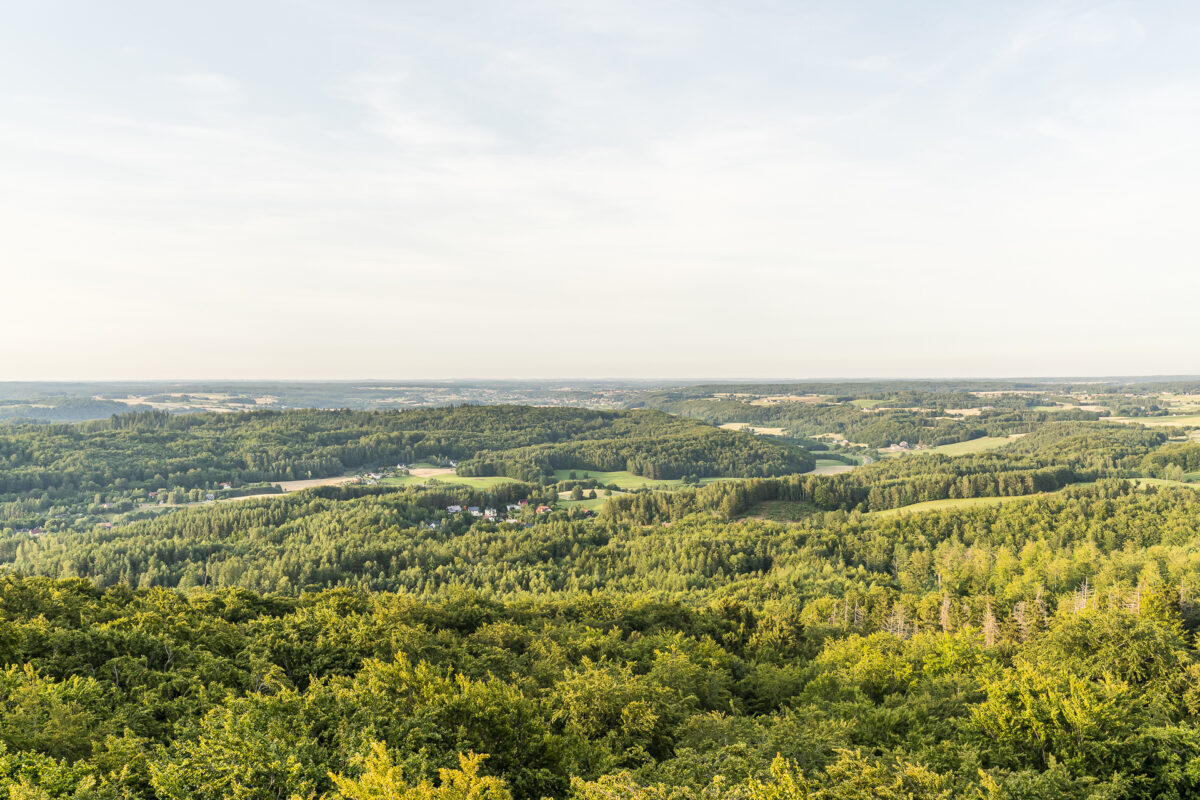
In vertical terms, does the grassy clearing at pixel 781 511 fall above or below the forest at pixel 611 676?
below

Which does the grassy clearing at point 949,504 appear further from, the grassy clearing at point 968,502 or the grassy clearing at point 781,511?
the grassy clearing at point 781,511

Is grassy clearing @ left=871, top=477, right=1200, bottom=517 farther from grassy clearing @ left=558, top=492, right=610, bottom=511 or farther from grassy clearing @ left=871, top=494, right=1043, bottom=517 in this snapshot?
grassy clearing @ left=558, top=492, right=610, bottom=511

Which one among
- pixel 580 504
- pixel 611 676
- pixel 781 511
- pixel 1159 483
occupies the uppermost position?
pixel 611 676

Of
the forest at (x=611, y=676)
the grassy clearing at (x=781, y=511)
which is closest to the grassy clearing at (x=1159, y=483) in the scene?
the forest at (x=611, y=676)

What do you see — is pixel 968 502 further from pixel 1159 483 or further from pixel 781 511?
pixel 1159 483

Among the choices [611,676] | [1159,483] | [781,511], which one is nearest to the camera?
[611,676]

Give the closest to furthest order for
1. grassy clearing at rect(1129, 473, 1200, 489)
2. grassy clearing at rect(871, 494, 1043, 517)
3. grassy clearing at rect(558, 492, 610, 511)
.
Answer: grassy clearing at rect(871, 494, 1043, 517) < grassy clearing at rect(1129, 473, 1200, 489) < grassy clearing at rect(558, 492, 610, 511)

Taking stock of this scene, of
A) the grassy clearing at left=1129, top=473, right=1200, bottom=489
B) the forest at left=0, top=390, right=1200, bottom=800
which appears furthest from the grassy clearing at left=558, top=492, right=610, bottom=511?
the grassy clearing at left=1129, top=473, right=1200, bottom=489

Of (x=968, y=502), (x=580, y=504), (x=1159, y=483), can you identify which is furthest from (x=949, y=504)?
(x=580, y=504)

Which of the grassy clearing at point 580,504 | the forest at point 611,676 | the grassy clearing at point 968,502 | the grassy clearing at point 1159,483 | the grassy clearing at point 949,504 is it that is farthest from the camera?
the grassy clearing at point 580,504

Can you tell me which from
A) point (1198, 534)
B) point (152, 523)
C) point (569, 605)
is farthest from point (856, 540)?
point (152, 523)

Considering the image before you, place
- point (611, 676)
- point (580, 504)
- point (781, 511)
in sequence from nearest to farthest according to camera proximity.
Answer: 1. point (611, 676)
2. point (781, 511)
3. point (580, 504)
